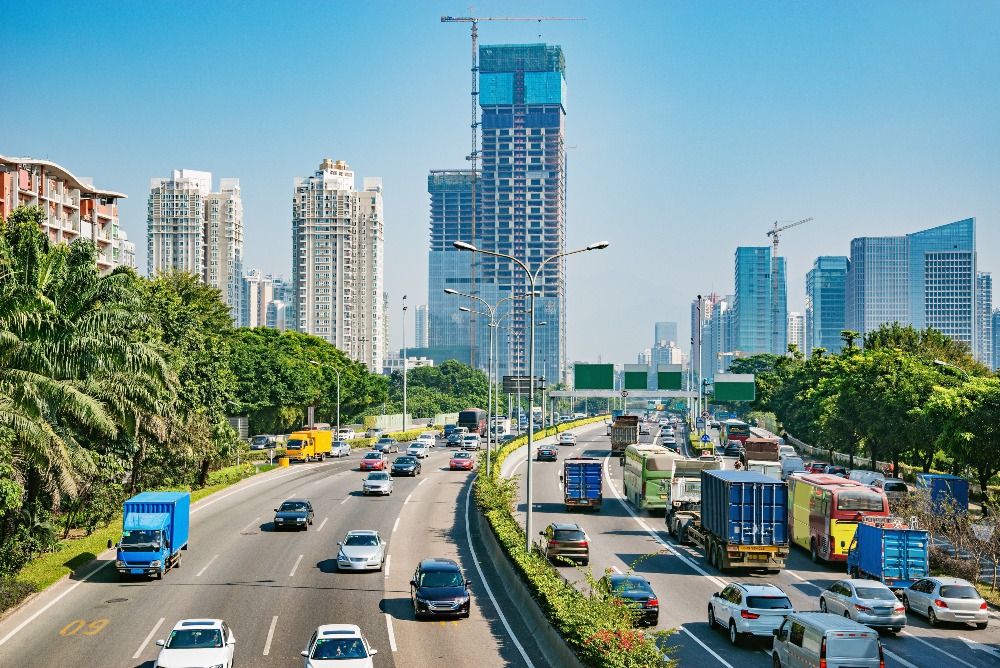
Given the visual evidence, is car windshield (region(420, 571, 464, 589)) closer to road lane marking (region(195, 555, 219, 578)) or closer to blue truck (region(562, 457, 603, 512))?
road lane marking (region(195, 555, 219, 578))

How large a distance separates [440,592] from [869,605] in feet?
41.0

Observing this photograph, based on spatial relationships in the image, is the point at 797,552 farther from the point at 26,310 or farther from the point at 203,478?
the point at 203,478

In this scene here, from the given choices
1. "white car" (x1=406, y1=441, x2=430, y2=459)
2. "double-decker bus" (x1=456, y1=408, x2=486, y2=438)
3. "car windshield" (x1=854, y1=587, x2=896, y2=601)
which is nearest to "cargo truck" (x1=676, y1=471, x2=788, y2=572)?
"car windshield" (x1=854, y1=587, x2=896, y2=601)

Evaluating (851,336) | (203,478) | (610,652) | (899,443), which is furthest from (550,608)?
(851,336)

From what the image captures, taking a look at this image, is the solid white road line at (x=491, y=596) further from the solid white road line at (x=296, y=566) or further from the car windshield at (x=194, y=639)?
the car windshield at (x=194, y=639)

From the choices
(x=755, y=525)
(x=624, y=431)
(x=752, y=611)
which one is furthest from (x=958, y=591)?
(x=624, y=431)

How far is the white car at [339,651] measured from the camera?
23016 mm

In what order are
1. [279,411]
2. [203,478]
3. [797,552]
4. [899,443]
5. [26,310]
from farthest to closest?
[279,411] → [899,443] → [203,478] → [797,552] → [26,310]

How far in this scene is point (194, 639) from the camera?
2402cm

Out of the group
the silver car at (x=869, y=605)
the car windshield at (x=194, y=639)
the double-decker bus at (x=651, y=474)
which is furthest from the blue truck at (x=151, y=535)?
the double-decker bus at (x=651, y=474)

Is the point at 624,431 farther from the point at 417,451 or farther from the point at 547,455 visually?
the point at 417,451

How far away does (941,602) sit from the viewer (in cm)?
3095

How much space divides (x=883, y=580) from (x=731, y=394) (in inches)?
2889

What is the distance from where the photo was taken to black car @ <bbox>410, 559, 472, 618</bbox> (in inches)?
1184
